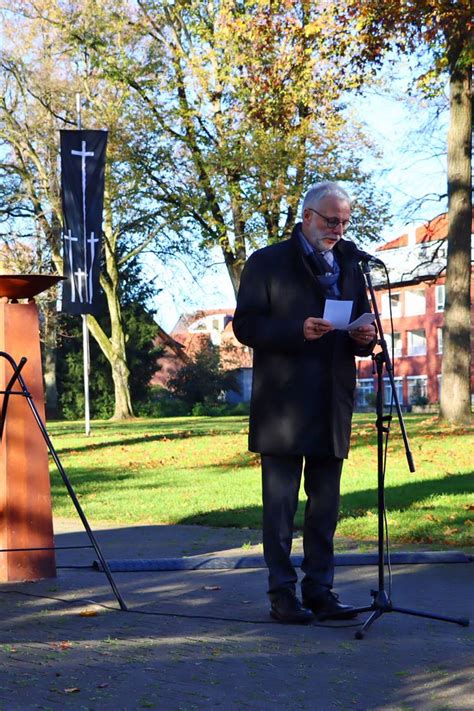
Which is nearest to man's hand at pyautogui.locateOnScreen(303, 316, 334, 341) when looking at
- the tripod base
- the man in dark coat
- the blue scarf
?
the man in dark coat

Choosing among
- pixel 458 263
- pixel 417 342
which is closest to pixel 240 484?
pixel 458 263

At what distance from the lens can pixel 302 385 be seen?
6156 mm

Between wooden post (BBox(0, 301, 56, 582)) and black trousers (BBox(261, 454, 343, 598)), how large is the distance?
1.90 m

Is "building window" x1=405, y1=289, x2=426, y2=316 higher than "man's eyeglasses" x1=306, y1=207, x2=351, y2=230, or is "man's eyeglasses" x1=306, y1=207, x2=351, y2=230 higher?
"building window" x1=405, y1=289, x2=426, y2=316

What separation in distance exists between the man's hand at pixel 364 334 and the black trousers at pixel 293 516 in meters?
0.72

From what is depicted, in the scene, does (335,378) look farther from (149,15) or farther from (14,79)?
(14,79)

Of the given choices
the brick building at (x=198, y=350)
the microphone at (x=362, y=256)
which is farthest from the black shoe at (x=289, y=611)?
the brick building at (x=198, y=350)

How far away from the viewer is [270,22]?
21531mm

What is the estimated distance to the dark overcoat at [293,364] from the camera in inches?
241

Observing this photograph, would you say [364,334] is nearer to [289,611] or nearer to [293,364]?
[293,364]

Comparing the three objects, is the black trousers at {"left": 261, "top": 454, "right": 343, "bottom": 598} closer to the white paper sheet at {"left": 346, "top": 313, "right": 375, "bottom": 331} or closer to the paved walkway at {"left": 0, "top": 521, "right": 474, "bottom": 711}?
the paved walkway at {"left": 0, "top": 521, "right": 474, "bottom": 711}

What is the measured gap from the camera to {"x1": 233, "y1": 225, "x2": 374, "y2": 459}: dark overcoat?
6121mm

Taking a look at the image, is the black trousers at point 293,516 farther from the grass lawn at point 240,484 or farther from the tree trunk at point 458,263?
the tree trunk at point 458,263

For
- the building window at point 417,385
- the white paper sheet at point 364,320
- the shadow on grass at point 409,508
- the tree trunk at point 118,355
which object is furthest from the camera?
the building window at point 417,385
